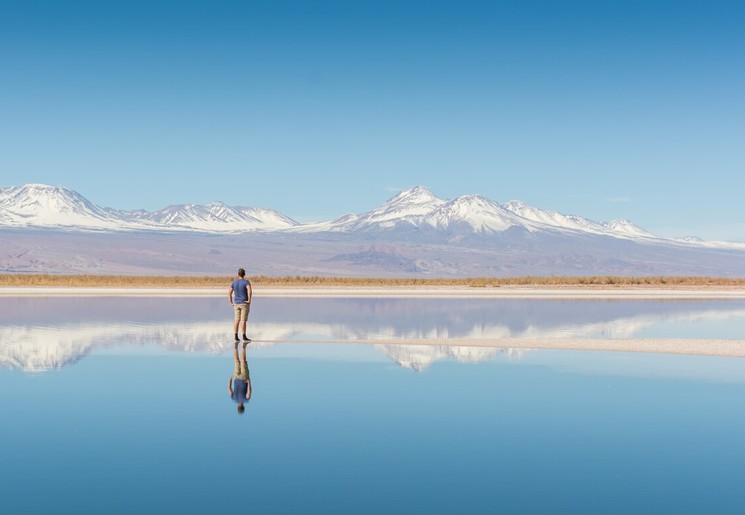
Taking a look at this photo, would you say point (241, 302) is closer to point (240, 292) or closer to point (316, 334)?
point (240, 292)

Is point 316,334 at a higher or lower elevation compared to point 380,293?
higher

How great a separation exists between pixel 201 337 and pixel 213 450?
47.5ft

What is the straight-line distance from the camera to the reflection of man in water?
13.8 m

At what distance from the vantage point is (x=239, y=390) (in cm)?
1470

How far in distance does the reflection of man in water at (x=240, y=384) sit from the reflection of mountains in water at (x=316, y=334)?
315 centimetres

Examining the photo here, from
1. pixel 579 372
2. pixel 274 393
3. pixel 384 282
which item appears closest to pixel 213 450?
pixel 274 393

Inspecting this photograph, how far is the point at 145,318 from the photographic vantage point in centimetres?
3250

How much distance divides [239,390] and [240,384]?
67 centimetres

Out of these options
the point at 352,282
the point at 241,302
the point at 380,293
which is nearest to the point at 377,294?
the point at 380,293

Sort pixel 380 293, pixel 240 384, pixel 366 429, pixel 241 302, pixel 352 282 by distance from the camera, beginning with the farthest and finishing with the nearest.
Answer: pixel 352 282 → pixel 380 293 → pixel 241 302 → pixel 240 384 → pixel 366 429

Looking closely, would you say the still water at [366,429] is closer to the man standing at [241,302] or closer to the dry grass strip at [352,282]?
the man standing at [241,302]

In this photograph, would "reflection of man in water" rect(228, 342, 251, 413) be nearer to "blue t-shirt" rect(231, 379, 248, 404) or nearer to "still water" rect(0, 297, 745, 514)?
"blue t-shirt" rect(231, 379, 248, 404)

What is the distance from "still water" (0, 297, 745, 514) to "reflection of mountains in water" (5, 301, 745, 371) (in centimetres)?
22

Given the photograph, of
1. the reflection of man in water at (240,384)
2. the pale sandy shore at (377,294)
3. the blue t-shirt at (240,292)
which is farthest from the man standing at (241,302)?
the pale sandy shore at (377,294)
